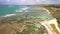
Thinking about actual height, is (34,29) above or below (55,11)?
below

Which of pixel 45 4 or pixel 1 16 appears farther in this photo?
pixel 45 4

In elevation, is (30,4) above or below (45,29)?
above

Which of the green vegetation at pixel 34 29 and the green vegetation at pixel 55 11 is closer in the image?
the green vegetation at pixel 34 29

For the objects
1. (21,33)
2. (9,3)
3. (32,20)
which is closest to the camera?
(21,33)

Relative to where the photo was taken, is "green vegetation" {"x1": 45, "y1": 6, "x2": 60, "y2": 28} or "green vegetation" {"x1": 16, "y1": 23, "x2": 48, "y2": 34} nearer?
"green vegetation" {"x1": 16, "y1": 23, "x2": 48, "y2": 34}

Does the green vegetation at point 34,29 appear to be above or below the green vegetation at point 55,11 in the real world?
below

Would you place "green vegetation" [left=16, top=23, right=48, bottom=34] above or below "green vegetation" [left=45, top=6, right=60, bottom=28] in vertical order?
below

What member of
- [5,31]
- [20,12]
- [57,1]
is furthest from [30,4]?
[5,31]

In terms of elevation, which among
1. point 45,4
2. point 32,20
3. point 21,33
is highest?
point 45,4

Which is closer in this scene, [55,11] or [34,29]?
[34,29]

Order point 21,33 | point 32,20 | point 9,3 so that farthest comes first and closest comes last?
1. point 9,3
2. point 32,20
3. point 21,33

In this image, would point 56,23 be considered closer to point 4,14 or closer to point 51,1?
point 51,1
